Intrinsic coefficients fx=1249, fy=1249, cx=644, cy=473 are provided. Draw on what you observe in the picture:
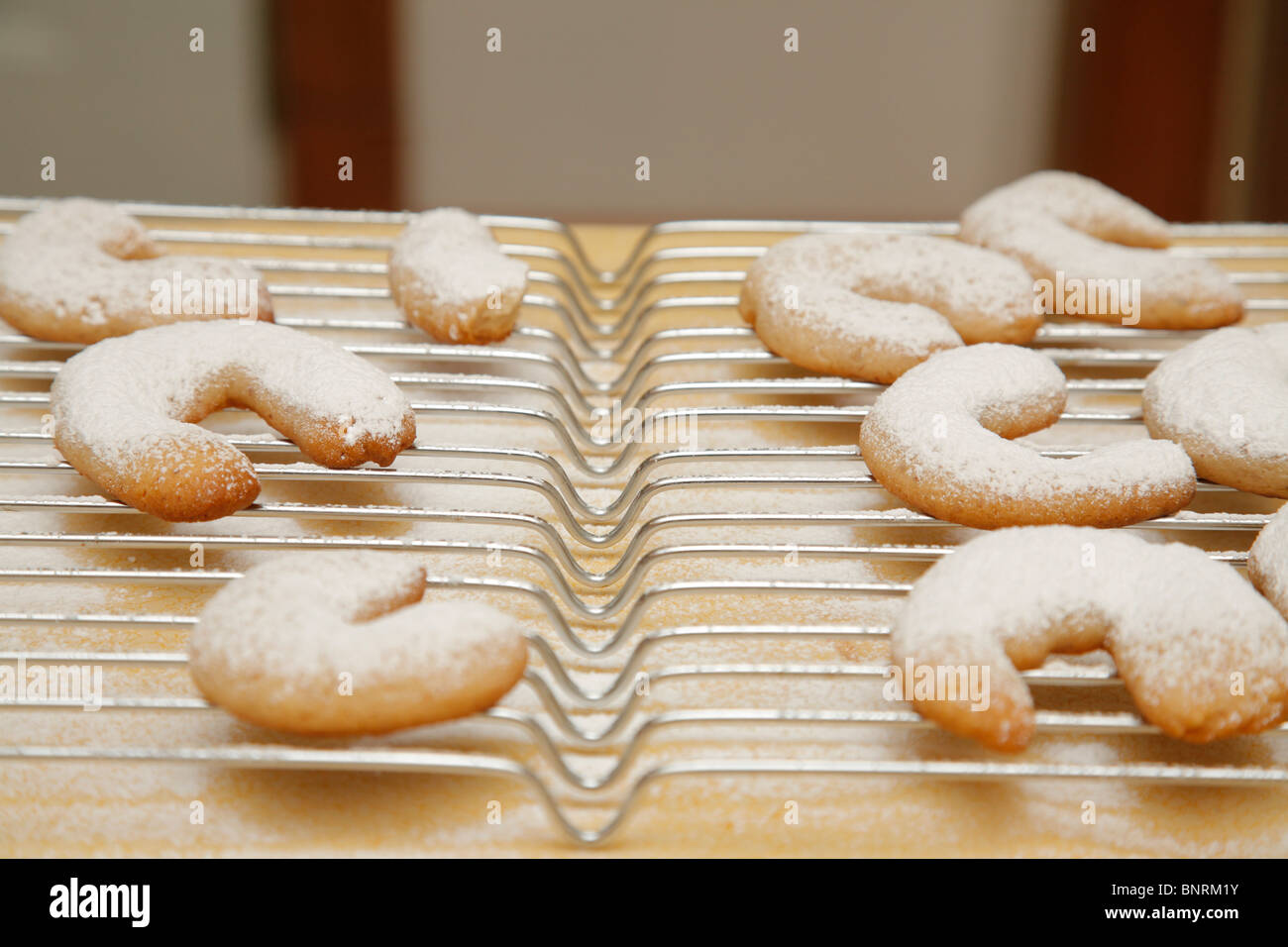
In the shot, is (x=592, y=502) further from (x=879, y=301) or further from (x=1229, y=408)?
(x=1229, y=408)

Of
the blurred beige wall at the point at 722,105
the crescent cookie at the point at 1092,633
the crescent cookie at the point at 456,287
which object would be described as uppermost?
the blurred beige wall at the point at 722,105

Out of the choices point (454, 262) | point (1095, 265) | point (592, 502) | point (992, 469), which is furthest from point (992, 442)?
point (454, 262)

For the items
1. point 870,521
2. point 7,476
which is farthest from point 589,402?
point 7,476

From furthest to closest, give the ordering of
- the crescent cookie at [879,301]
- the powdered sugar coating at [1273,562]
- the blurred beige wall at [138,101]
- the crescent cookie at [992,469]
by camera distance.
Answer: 1. the blurred beige wall at [138,101]
2. the crescent cookie at [879,301]
3. the crescent cookie at [992,469]
4. the powdered sugar coating at [1273,562]

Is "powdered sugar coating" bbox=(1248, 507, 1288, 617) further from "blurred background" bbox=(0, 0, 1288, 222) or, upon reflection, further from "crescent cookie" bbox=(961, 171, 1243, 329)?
"blurred background" bbox=(0, 0, 1288, 222)

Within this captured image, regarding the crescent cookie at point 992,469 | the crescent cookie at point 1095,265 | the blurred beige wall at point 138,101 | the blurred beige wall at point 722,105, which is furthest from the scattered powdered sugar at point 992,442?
the blurred beige wall at point 138,101

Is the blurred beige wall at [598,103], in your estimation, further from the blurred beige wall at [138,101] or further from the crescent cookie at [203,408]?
the crescent cookie at [203,408]
